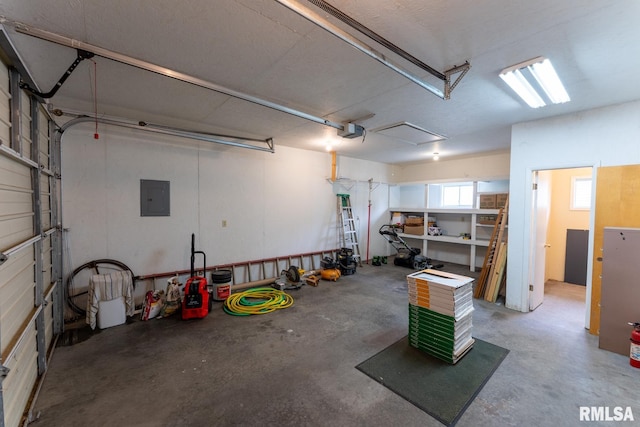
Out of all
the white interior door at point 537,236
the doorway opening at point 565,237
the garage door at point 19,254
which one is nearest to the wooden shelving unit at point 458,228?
the doorway opening at point 565,237

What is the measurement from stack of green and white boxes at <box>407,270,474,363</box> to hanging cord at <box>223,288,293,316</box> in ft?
6.84

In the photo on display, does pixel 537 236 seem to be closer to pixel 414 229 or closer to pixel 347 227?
pixel 414 229

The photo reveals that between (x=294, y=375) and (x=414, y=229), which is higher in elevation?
(x=414, y=229)

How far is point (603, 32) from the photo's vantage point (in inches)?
74.2

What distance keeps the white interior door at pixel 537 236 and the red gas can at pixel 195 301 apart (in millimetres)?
4918

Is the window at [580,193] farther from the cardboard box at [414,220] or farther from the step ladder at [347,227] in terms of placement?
the step ladder at [347,227]

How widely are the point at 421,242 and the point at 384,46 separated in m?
6.71

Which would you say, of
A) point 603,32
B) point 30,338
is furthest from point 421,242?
point 30,338

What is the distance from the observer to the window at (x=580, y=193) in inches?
201

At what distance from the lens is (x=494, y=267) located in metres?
4.47

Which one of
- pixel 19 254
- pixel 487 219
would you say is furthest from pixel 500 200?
pixel 19 254

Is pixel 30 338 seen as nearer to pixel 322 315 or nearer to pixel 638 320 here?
pixel 322 315

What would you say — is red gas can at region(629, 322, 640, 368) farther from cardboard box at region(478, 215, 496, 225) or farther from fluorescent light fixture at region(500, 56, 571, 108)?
cardboard box at region(478, 215, 496, 225)

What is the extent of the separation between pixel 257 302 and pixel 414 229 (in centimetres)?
507
